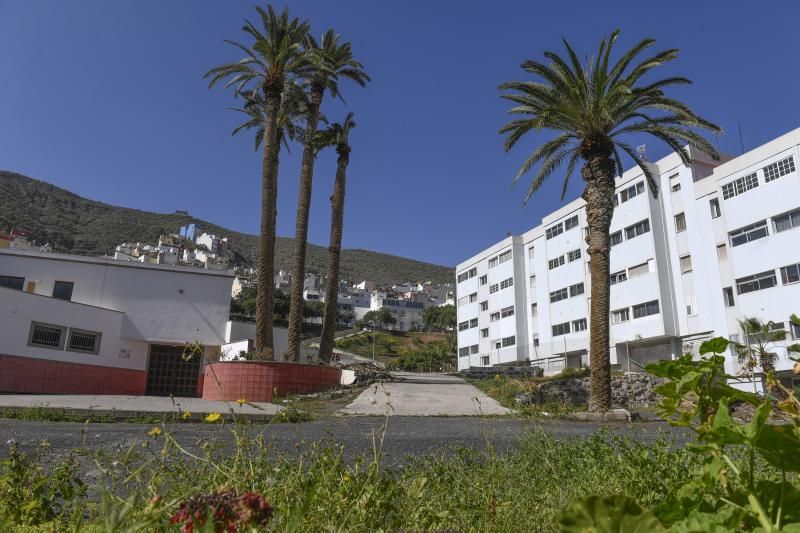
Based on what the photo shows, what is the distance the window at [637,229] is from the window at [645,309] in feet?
16.8

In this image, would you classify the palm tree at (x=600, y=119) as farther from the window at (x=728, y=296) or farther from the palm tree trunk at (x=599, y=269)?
the window at (x=728, y=296)

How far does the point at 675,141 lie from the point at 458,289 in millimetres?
50058

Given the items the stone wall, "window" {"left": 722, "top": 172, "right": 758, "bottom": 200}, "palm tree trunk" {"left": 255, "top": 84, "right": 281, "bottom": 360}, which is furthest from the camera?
"window" {"left": 722, "top": 172, "right": 758, "bottom": 200}

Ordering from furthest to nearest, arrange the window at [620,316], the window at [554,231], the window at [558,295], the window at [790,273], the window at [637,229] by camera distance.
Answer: the window at [554,231]
the window at [558,295]
the window at [620,316]
the window at [637,229]
the window at [790,273]

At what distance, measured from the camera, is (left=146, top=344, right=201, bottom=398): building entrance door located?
32.2 meters

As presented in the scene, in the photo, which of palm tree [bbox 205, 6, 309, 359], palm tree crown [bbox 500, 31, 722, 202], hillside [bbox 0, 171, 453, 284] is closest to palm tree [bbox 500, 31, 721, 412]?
palm tree crown [bbox 500, 31, 722, 202]

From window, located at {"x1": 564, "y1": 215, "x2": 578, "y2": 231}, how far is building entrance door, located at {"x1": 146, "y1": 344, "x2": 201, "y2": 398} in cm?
3202

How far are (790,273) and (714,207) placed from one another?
665 cm

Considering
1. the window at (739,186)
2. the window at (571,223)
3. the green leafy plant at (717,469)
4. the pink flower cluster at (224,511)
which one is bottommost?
the pink flower cluster at (224,511)

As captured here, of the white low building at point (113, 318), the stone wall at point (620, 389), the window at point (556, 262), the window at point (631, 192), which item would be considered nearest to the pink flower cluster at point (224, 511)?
the stone wall at point (620, 389)

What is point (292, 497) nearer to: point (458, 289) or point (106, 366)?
point (106, 366)

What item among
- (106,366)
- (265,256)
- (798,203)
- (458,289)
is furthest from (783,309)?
(458,289)

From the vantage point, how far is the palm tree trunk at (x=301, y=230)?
25.4 metres

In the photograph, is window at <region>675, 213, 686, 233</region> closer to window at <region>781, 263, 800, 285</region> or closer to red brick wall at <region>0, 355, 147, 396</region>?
window at <region>781, 263, 800, 285</region>
